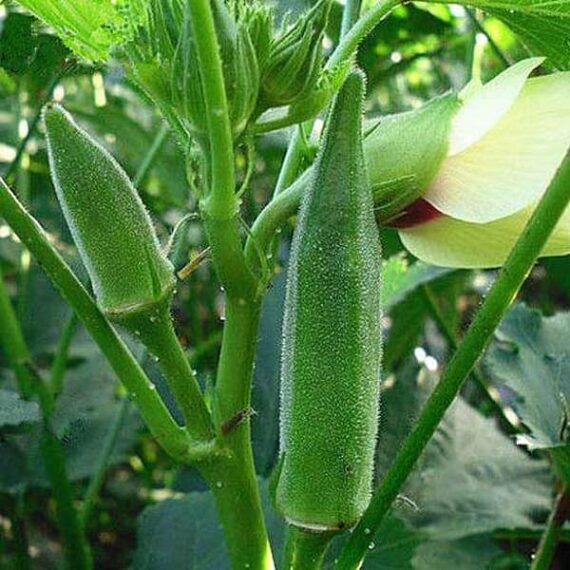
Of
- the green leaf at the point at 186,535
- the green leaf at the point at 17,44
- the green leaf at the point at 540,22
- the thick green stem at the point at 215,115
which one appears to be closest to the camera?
the thick green stem at the point at 215,115

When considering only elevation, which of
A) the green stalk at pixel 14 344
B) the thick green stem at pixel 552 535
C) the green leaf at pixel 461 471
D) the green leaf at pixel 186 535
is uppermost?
the green stalk at pixel 14 344

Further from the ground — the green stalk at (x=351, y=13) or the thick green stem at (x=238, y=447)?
the green stalk at (x=351, y=13)

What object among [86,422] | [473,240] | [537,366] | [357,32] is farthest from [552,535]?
[86,422]

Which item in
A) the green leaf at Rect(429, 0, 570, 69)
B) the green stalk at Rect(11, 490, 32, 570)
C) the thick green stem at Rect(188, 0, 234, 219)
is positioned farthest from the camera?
the green stalk at Rect(11, 490, 32, 570)

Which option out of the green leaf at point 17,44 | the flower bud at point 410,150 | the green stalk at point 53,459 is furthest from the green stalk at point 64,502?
the flower bud at point 410,150

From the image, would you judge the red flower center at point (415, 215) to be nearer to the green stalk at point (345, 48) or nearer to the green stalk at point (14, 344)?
the green stalk at point (345, 48)

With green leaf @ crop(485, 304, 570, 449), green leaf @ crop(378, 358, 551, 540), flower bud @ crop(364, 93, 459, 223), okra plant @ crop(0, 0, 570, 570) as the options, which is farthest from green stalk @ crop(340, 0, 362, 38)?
green leaf @ crop(378, 358, 551, 540)

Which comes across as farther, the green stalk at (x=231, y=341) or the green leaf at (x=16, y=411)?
the green leaf at (x=16, y=411)

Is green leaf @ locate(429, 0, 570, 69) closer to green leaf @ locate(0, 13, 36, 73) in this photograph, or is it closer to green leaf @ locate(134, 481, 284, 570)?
green leaf @ locate(0, 13, 36, 73)
